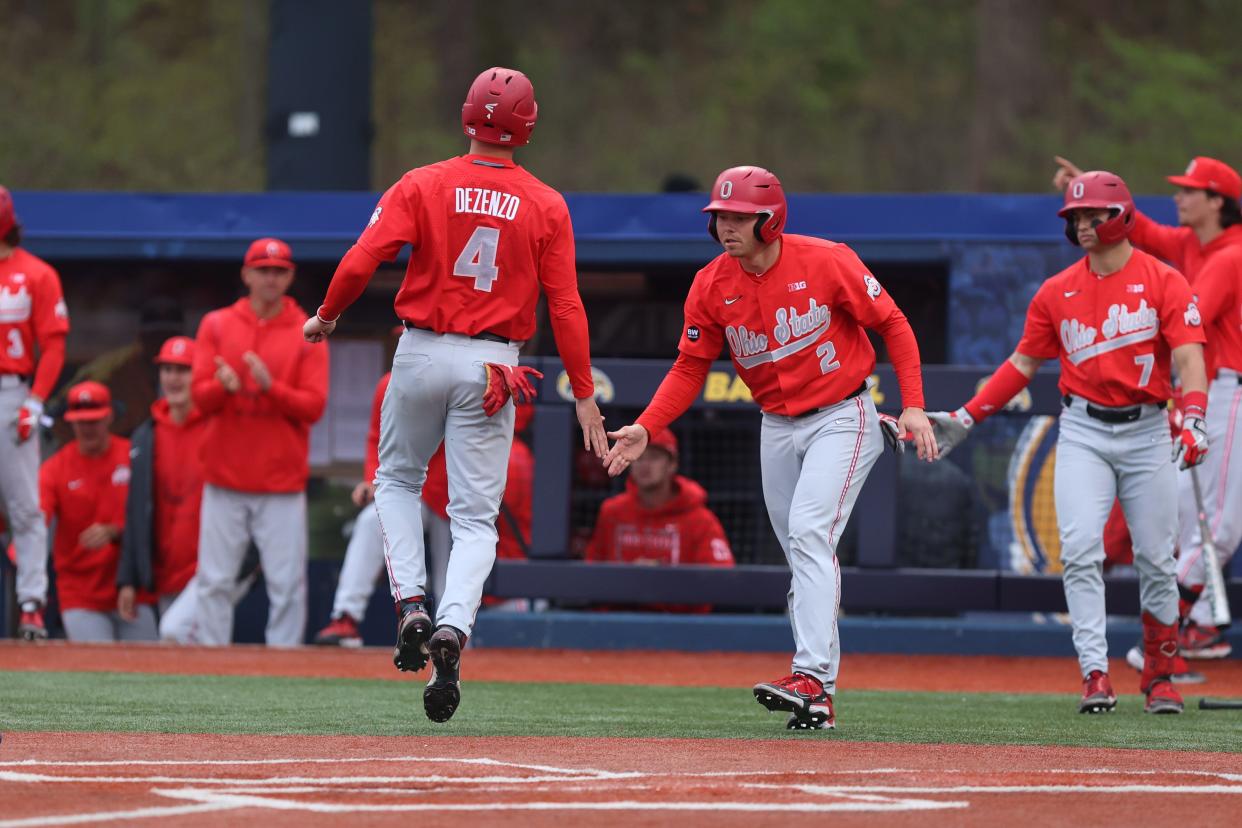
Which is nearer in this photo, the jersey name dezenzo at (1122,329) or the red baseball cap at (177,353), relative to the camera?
the jersey name dezenzo at (1122,329)

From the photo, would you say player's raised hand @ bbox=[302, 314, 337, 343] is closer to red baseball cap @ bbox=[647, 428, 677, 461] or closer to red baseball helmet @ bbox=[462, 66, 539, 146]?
red baseball helmet @ bbox=[462, 66, 539, 146]

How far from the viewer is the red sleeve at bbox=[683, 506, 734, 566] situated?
9.56m

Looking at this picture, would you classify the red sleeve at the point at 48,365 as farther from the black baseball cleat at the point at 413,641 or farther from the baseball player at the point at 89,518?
the black baseball cleat at the point at 413,641

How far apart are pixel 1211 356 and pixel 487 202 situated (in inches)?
158

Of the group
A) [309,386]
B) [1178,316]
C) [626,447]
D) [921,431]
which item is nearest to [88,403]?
[309,386]

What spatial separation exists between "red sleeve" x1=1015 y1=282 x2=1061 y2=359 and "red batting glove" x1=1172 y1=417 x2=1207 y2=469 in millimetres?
568

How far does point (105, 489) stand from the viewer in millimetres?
10250

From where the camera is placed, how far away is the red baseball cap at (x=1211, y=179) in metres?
8.12

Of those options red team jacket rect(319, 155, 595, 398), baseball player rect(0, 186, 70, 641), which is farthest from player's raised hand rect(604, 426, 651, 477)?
baseball player rect(0, 186, 70, 641)

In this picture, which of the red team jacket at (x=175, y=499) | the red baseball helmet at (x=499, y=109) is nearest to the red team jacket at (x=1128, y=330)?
the red baseball helmet at (x=499, y=109)

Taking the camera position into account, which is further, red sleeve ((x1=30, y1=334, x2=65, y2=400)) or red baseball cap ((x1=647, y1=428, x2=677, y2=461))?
red baseball cap ((x1=647, y1=428, x2=677, y2=461))

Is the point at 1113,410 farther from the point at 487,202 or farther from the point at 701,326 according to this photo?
the point at 487,202

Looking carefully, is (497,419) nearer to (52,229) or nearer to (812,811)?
(812,811)

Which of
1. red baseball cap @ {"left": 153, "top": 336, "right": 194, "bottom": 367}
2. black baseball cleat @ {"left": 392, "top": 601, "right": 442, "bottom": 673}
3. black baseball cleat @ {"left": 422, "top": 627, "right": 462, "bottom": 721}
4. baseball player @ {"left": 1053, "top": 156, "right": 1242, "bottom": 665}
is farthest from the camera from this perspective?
red baseball cap @ {"left": 153, "top": 336, "right": 194, "bottom": 367}
